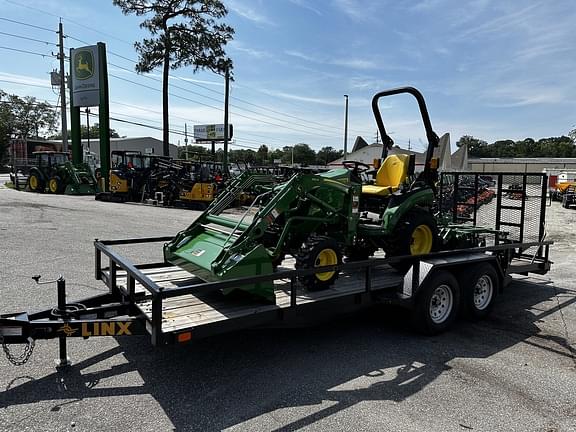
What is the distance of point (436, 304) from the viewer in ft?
17.2

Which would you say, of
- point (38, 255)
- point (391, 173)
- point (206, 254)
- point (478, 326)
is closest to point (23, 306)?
point (206, 254)

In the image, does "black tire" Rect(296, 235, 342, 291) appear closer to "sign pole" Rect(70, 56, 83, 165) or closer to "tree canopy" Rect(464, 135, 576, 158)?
"sign pole" Rect(70, 56, 83, 165)

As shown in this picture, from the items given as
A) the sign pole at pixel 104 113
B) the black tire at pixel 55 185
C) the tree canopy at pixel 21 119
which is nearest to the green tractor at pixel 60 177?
the black tire at pixel 55 185

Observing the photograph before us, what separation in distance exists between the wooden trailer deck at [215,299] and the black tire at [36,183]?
22533 mm

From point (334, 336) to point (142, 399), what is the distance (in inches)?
85.0

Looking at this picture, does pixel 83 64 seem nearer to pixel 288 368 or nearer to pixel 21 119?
pixel 288 368

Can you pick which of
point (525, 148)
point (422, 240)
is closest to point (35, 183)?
point (422, 240)

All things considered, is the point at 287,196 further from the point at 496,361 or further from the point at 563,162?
the point at 563,162

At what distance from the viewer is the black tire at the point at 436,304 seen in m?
4.91

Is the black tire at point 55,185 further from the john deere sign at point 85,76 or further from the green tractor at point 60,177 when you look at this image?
the john deere sign at point 85,76

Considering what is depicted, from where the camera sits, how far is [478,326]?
552 centimetres

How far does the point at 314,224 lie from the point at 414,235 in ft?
5.37

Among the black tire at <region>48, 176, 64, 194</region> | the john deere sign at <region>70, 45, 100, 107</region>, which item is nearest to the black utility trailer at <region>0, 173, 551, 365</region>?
the black tire at <region>48, 176, 64, 194</region>

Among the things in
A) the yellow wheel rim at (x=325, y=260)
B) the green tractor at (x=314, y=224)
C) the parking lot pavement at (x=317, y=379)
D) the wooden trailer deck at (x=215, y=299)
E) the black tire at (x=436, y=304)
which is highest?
the green tractor at (x=314, y=224)
